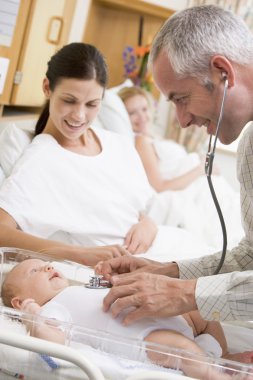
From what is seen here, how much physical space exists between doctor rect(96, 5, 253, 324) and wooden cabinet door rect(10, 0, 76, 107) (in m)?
1.39

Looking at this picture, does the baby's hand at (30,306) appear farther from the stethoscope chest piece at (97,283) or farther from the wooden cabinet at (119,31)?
the wooden cabinet at (119,31)

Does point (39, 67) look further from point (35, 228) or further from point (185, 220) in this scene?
point (35, 228)

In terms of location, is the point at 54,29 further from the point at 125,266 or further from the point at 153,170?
the point at 125,266

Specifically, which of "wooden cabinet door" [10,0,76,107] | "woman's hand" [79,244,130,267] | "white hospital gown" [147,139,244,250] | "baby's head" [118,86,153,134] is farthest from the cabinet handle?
"woman's hand" [79,244,130,267]

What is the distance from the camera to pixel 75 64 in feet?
6.95

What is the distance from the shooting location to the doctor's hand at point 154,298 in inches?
53.3

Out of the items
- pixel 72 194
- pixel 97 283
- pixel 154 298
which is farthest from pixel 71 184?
pixel 154 298

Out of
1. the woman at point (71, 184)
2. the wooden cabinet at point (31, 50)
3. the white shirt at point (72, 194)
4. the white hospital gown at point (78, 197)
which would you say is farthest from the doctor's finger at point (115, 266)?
the wooden cabinet at point (31, 50)

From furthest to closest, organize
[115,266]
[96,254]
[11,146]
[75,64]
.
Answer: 1. [11,146]
2. [75,64]
3. [96,254]
4. [115,266]

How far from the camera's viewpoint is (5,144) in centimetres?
224

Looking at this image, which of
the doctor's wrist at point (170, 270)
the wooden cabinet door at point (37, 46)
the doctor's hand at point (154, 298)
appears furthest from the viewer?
the wooden cabinet door at point (37, 46)

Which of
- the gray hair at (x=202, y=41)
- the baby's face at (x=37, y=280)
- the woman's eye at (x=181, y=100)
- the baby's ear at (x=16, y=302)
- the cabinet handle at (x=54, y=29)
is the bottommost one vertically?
the baby's ear at (x=16, y=302)

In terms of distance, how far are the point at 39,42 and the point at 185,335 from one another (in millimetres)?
2057

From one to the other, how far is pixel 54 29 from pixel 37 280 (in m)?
2.12
